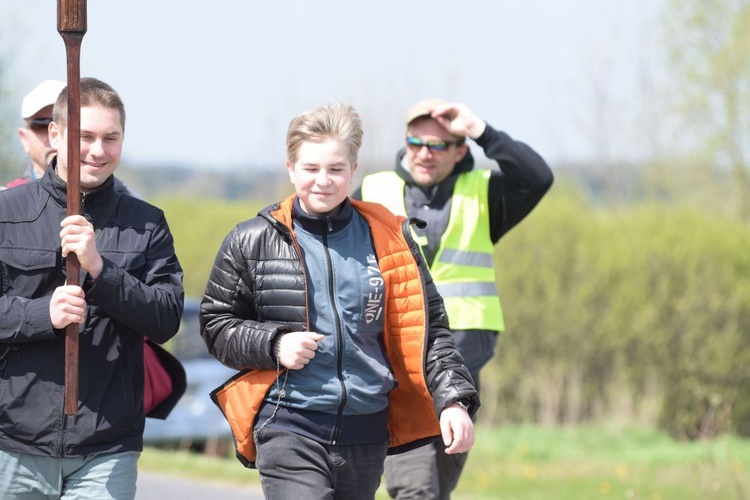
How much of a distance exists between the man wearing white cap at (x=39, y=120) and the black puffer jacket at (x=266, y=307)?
176 cm

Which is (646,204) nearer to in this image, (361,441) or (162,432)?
(162,432)

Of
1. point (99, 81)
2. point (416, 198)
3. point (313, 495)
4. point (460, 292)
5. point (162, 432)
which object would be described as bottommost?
point (162, 432)

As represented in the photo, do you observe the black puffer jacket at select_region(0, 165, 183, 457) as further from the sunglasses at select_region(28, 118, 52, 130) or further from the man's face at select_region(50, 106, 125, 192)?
the sunglasses at select_region(28, 118, 52, 130)

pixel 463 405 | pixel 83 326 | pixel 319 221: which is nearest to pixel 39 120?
pixel 83 326

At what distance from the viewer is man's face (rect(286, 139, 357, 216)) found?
4.28m

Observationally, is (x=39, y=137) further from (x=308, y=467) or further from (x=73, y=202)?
(x=308, y=467)

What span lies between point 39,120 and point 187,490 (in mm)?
4633

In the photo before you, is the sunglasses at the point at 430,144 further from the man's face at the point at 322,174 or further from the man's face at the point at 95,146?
the man's face at the point at 95,146

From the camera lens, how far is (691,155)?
882 inches

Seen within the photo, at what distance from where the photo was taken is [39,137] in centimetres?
588

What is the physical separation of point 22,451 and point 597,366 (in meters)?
12.4

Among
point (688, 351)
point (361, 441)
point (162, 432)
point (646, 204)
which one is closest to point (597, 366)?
point (688, 351)

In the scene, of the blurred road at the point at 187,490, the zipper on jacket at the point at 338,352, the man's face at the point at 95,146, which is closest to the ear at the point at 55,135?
the man's face at the point at 95,146

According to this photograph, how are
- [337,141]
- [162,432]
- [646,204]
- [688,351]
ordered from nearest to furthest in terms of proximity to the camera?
[337,141], [162,432], [688,351], [646,204]
